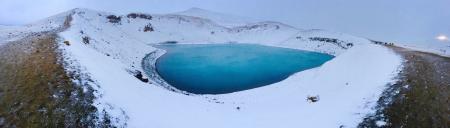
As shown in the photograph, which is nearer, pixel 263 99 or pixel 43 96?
pixel 43 96

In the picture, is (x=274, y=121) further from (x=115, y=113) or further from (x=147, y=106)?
(x=115, y=113)

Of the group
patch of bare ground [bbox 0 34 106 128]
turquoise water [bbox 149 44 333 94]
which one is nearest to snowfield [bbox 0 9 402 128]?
patch of bare ground [bbox 0 34 106 128]

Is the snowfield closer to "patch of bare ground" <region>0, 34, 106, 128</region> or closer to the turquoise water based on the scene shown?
"patch of bare ground" <region>0, 34, 106, 128</region>

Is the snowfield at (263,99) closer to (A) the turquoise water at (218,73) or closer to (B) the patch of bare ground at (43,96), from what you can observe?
(B) the patch of bare ground at (43,96)

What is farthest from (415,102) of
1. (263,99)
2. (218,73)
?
(218,73)

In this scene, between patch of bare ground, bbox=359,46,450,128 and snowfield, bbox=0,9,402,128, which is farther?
snowfield, bbox=0,9,402,128

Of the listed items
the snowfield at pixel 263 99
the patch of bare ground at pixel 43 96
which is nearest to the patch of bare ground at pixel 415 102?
the snowfield at pixel 263 99

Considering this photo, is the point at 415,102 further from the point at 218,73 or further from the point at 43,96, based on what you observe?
the point at 218,73

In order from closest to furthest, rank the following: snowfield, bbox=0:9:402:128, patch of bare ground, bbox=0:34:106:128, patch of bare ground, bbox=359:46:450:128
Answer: patch of bare ground, bbox=0:34:106:128 < patch of bare ground, bbox=359:46:450:128 < snowfield, bbox=0:9:402:128
